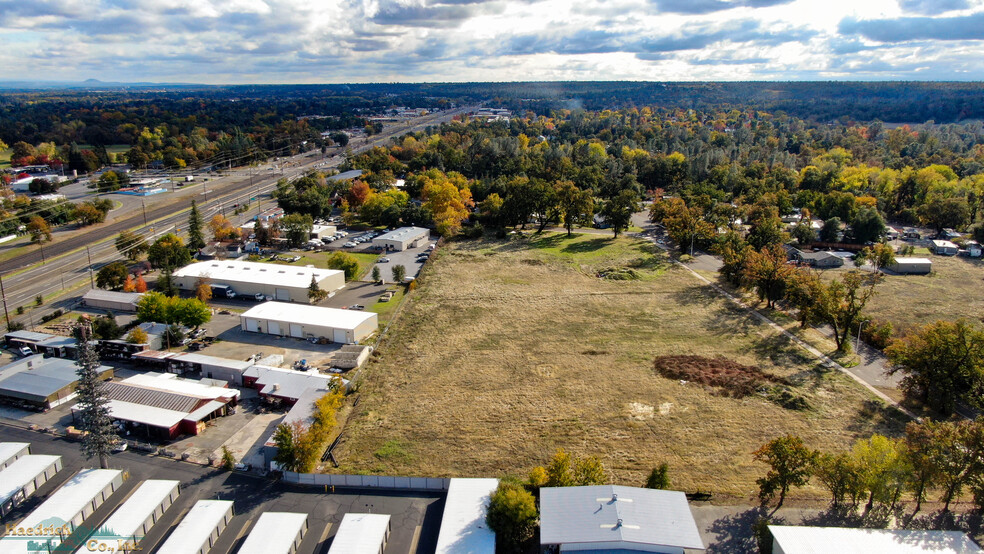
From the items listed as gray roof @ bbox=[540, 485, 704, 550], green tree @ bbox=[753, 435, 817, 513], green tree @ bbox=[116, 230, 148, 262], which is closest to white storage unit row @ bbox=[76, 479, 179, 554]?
gray roof @ bbox=[540, 485, 704, 550]

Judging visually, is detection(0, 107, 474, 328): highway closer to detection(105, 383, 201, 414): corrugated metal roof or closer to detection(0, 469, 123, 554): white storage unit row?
detection(105, 383, 201, 414): corrugated metal roof

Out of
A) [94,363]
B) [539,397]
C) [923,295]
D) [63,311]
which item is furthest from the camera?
[923,295]

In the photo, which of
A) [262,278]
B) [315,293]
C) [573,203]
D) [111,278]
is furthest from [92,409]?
[573,203]

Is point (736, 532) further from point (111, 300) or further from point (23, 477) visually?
point (111, 300)

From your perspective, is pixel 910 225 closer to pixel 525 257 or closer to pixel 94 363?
pixel 525 257

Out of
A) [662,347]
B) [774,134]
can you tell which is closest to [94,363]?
[662,347]

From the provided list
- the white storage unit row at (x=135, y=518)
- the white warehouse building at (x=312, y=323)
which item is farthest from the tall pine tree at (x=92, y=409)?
the white warehouse building at (x=312, y=323)
